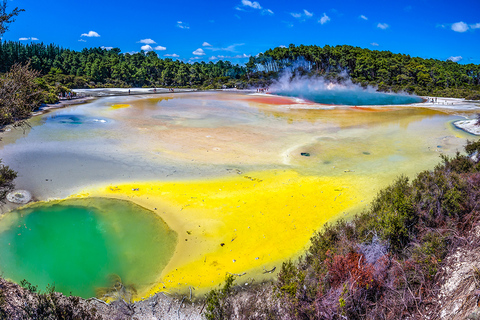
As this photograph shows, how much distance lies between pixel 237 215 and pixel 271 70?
285ft

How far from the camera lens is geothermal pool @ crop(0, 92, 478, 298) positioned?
25.5 ft

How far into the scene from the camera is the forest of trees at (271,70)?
67375 millimetres

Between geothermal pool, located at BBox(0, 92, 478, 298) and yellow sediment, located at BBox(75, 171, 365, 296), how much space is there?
4cm

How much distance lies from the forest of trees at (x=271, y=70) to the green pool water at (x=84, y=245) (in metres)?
56.6

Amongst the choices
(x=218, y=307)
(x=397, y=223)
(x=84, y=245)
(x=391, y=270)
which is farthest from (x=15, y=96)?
(x=397, y=223)

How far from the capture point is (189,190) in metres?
11.9

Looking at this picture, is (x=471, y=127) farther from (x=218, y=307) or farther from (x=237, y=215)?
(x=218, y=307)

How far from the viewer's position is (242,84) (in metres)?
80.4

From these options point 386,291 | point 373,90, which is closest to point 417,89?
point 373,90

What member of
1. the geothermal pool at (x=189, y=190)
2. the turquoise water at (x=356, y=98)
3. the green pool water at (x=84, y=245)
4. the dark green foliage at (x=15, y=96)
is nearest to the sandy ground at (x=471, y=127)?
the geothermal pool at (x=189, y=190)

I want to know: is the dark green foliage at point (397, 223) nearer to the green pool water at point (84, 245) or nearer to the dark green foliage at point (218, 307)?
the dark green foliage at point (218, 307)

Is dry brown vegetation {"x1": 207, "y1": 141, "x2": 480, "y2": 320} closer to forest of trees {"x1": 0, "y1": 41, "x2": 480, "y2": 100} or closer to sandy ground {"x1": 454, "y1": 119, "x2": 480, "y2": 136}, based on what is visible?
sandy ground {"x1": 454, "y1": 119, "x2": 480, "y2": 136}

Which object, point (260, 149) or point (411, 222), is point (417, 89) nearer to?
point (260, 149)

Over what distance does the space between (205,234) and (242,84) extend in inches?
2970
